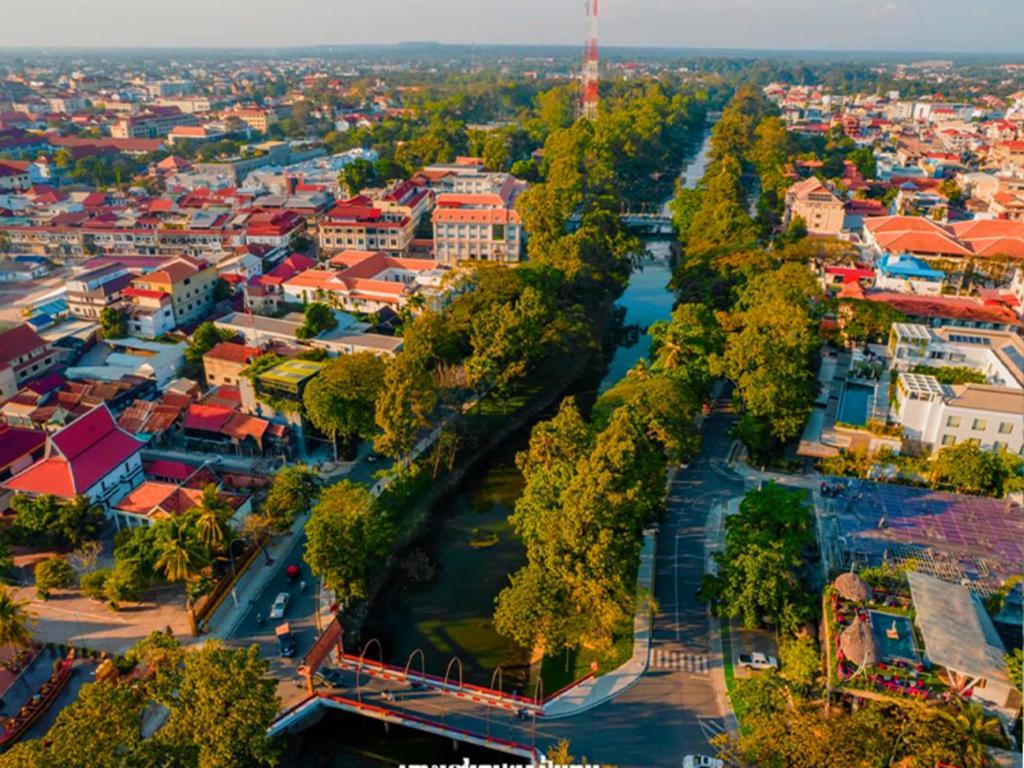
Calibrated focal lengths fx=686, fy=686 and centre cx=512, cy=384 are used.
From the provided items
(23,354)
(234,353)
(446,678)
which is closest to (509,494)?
(446,678)

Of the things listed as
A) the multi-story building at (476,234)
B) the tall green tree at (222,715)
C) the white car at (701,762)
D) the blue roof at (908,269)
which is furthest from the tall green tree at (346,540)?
the blue roof at (908,269)

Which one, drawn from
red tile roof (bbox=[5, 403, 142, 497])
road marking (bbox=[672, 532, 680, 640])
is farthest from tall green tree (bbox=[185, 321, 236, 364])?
road marking (bbox=[672, 532, 680, 640])

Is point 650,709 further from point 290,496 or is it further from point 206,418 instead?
point 206,418

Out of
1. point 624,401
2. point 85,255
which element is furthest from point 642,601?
point 85,255

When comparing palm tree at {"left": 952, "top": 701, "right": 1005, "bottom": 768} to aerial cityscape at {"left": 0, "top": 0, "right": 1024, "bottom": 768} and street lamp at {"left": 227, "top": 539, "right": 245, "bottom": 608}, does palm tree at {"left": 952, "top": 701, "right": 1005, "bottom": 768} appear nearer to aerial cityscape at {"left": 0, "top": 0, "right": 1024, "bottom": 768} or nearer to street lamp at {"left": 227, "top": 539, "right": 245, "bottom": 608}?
aerial cityscape at {"left": 0, "top": 0, "right": 1024, "bottom": 768}

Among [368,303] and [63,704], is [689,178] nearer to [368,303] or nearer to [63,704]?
[368,303]
